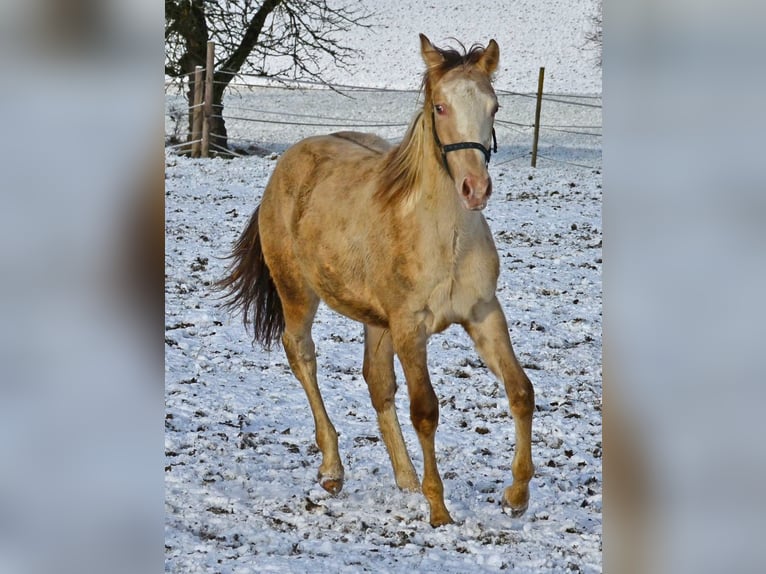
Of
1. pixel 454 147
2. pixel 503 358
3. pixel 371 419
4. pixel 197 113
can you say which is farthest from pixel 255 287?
pixel 454 147

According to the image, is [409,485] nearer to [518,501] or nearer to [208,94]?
[518,501]

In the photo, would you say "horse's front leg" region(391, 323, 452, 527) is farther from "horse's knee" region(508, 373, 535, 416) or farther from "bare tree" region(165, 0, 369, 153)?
"bare tree" region(165, 0, 369, 153)

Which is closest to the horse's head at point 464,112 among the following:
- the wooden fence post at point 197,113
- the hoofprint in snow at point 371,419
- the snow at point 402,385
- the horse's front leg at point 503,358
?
the snow at point 402,385

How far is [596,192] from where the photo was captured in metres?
4.02

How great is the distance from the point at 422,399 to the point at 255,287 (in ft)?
3.36

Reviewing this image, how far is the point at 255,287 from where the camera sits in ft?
12.4

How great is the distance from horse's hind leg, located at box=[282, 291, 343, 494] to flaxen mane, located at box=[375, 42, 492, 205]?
0.68m

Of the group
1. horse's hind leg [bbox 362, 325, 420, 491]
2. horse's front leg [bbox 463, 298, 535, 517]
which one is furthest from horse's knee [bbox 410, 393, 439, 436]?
horse's hind leg [bbox 362, 325, 420, 491]

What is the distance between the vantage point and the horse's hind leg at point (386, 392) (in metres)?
3.40

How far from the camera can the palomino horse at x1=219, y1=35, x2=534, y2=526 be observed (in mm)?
2822

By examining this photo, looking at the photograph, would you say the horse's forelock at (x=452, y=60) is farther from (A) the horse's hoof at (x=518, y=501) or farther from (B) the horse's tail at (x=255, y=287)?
(A) the horse's hoof at (x=518, y=501)
